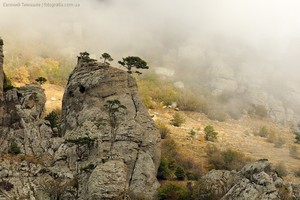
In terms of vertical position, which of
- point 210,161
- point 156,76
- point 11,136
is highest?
point 156,76

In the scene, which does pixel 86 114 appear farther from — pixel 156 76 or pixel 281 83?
pixel 281 83

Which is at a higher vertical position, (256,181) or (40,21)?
(40,21)

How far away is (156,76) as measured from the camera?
384 feet

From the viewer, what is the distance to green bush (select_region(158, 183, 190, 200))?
144ft

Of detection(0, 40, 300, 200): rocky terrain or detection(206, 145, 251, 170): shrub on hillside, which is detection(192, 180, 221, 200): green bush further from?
detection(206, 145, 251, 170): shrub on hillside

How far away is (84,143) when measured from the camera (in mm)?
46250

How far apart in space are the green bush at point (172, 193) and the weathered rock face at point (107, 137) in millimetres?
919

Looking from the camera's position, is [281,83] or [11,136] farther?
[281,83]

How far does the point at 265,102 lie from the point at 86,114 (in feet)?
236

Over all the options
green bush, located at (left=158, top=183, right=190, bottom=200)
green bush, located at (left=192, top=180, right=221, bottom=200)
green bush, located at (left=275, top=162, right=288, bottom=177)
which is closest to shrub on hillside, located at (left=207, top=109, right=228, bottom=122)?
green bush, located at (left=275, top=162, right=288, bottom=177)

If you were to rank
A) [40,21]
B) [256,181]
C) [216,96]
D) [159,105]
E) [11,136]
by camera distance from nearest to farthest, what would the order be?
[256,181] < [11,136] < [159,105] < [216,96] < [40,21]

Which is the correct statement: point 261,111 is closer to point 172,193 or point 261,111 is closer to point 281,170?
point 281,170

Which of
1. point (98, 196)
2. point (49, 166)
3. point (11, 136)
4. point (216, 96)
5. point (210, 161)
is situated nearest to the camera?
point (98, 196)

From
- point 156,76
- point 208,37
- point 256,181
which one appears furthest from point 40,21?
point 256,181
